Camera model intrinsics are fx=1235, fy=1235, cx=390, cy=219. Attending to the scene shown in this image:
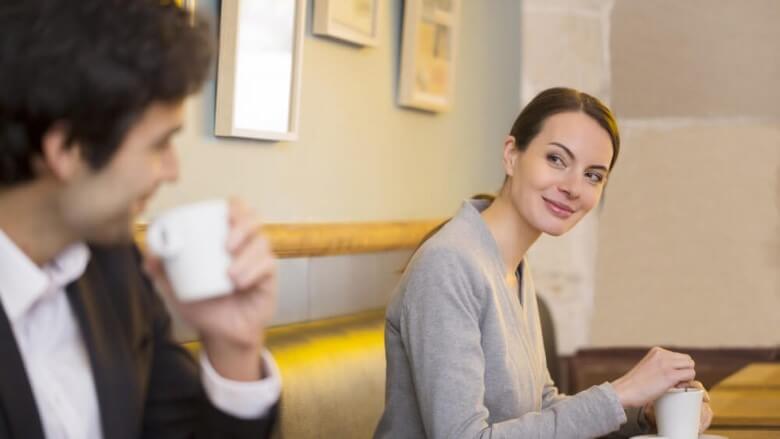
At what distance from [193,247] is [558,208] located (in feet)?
3.84

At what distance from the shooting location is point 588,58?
345cm

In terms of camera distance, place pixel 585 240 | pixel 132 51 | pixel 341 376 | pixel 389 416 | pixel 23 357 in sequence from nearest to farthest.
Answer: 1. pixel 132 51
2. pixel 23 357
3. pixel 389 416
4. pixel 341 376
5. pixel 585 240

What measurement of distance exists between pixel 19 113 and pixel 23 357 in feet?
0.82

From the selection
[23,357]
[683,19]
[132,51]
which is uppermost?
[683,19]

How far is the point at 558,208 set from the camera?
6.99ft

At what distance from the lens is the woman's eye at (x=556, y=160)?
2.14m

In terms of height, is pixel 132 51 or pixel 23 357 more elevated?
pixel 132 51

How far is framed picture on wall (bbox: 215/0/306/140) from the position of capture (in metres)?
2.17

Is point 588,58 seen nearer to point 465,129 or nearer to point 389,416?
point 465,129

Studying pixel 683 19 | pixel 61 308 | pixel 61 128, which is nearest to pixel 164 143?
pixel 61 128

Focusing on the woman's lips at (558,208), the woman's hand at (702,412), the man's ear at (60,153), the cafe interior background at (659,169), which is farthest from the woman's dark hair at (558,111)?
the man's ear at (60,153)

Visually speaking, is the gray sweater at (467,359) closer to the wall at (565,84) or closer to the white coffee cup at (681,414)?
the white coffee cup at (681,414)

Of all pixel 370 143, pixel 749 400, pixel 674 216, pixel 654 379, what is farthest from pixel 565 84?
pixel 654 379

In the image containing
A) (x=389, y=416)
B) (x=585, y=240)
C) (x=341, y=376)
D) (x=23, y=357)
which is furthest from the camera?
(x=585, y=240)
